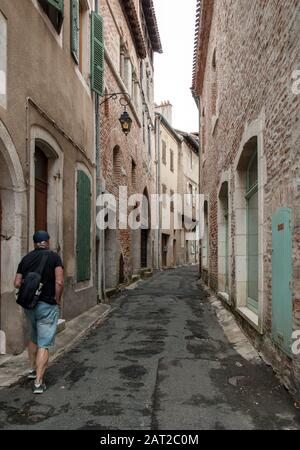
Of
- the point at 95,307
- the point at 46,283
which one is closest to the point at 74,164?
the point at 95,307

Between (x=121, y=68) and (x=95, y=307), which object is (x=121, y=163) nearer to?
(x=121, y=68)

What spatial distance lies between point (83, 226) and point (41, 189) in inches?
79.8

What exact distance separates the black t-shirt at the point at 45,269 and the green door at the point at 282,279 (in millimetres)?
2334

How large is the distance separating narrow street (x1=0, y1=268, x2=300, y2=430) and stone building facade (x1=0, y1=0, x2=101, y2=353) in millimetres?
1179

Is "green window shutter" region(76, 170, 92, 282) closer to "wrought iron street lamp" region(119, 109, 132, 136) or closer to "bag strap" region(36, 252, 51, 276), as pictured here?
"wrought iron street lamp" region(119, 109, 132, 136)

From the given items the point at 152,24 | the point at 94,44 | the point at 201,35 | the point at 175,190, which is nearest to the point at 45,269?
the point at 94,44

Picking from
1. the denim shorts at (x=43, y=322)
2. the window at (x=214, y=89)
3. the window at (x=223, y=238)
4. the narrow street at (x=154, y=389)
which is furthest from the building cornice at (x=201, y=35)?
the denim shorts at (x=43, y=322)

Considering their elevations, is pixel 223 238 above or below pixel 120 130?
below

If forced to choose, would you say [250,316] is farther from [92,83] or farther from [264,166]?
[92,83]

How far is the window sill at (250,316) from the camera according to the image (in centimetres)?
614

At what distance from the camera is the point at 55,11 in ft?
24.1

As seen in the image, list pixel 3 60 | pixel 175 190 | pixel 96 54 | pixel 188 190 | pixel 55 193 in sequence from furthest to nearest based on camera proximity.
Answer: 1. pixel 188 190
2. pixel 175 190
3. pixel 96 54
4. pixel 55 193
5. pixel 3 60

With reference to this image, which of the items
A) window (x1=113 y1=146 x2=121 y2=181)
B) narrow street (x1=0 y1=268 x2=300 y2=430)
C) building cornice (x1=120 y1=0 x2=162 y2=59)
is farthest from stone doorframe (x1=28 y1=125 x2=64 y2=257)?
building cornice (x1=120 y1=0 x2=162 y2=59)

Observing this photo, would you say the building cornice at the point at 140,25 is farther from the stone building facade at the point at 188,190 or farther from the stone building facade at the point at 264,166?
the stone building facade at the point at 188,190
